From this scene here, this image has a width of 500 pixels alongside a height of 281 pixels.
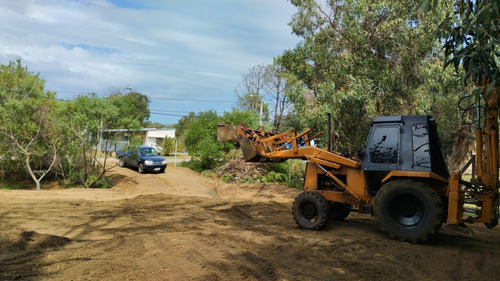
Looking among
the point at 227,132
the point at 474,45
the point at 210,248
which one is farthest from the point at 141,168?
the point at 474,45

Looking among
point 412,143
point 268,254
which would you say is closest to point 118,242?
point 268,254

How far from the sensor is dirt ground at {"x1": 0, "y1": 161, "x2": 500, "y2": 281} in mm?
5336

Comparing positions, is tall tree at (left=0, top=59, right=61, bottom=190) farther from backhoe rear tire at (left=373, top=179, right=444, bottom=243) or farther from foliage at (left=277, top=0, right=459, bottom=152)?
backhoe rear tire at (left=373, top=179, right=444, bottom=243)

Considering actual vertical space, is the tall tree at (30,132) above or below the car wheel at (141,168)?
above

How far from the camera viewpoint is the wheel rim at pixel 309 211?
8.44 meters

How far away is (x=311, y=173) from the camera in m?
8.98

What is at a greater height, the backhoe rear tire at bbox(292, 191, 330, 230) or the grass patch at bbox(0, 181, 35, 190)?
the backhoe rear tire at bbox(292, 191, 330, 230)

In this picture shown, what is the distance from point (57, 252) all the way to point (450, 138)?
22.9 m

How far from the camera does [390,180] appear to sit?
767 cm

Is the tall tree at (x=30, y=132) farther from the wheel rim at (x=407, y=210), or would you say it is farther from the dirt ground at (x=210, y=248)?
the wheel rim at (x=407, y=210)

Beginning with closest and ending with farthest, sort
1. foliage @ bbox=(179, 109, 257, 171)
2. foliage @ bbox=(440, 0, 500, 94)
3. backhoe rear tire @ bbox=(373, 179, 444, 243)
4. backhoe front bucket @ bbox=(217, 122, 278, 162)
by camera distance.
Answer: foliage @ bbox=(440, 0, 500, 94)
backhoe rear tire @ bbox=(373, 179, 444, 243)
backhoe front bucket @ bbox=(217, 122, 278, 162)
foliage @ bbox=(179, 109, 257, 171)

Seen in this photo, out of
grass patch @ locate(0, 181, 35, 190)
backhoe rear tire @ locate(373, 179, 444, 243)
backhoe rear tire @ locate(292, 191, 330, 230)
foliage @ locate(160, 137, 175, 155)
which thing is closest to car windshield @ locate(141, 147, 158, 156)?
grass patch @ locate(0, 181, 35, 190)

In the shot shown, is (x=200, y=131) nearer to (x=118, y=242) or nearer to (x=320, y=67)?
(x=320, y=67)

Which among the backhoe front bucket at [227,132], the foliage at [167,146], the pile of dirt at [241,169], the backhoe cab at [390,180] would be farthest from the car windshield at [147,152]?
the backhoe cab at [390,180]
